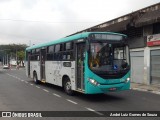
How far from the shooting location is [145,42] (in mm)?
20844

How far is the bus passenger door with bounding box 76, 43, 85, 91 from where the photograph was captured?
40.0ft

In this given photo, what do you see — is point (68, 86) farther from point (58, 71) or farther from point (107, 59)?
point (107, 59)

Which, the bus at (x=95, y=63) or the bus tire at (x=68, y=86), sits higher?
the bus at (x=95, y=63)

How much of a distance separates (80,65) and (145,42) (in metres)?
9.85

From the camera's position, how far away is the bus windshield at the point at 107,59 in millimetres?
11664

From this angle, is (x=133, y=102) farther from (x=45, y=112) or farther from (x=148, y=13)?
(x=148, y=13)

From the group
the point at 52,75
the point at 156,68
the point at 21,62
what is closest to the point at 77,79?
the point at 52,75

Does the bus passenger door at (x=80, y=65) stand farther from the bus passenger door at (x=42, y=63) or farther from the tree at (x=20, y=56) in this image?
the tree at (x=20, y=56)

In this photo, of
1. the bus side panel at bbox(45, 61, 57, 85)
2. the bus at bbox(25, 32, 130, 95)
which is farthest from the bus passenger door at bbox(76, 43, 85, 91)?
the bus side panel at bbox(45, 61, 57, 85)

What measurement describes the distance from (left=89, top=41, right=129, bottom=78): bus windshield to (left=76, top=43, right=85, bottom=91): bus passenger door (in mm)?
684

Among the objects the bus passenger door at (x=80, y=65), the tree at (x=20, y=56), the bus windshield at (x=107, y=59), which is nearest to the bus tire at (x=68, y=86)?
the bus passenger door at (x=80, y=65)

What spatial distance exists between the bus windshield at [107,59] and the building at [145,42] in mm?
6874

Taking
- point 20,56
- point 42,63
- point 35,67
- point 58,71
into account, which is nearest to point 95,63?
point 58,71

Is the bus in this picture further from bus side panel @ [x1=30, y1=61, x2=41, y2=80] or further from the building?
the building
